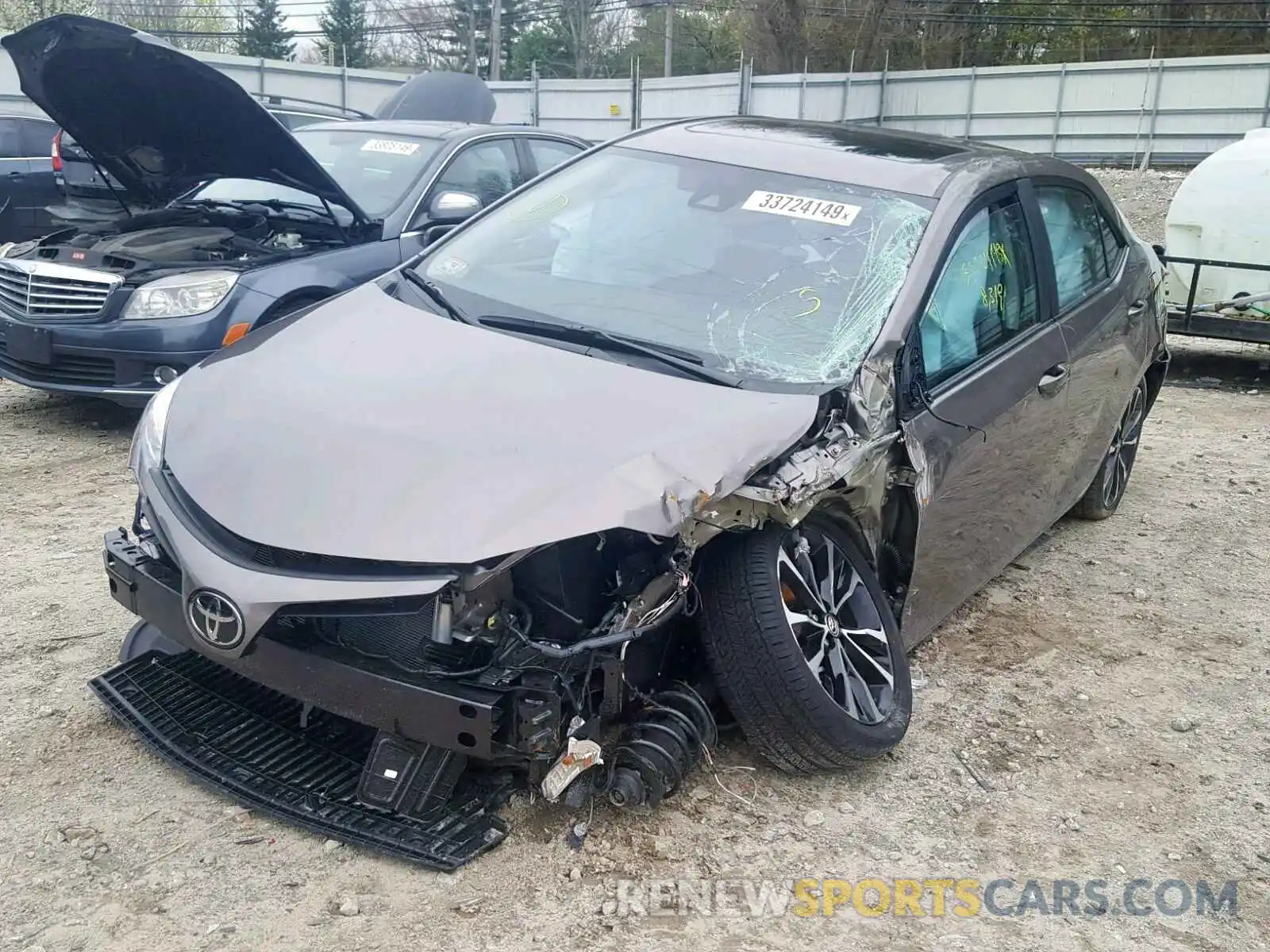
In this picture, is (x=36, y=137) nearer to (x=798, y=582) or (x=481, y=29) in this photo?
(x=798, y=582)

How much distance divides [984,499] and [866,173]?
1140mm

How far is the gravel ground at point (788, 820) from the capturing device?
2564 mm

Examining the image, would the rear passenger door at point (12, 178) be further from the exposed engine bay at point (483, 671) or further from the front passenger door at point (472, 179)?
the exposed engine bay at point (483, 671)

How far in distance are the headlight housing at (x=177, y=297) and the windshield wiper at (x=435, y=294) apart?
210 centimetres

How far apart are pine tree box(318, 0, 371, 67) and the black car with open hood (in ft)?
142

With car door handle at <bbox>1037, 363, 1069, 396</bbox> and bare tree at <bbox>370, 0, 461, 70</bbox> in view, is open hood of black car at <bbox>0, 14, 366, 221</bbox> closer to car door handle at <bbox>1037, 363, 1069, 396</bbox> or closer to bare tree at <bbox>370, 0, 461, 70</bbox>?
car door handle at <bbox>1037, 363, 1069, 396</bbox>

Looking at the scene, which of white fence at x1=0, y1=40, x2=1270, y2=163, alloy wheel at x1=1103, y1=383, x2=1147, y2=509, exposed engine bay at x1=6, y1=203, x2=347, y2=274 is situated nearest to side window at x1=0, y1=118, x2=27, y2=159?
exposed engine bay at x1=6, y1=203, x2=347, y2=274

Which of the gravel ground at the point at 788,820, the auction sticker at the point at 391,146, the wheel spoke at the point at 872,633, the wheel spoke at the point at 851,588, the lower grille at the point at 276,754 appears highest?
the auction sticker at the point at 391,146

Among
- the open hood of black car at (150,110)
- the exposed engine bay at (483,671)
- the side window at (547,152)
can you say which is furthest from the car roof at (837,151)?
the side window at (547,152)

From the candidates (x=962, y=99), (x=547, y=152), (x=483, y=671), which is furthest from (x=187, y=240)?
(x=962, y=99)

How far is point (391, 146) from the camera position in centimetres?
685

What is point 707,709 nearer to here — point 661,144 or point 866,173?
point 866,173

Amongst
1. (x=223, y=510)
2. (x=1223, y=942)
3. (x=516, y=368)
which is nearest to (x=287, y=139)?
(x=516, y=368)

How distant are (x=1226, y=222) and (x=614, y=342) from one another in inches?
251
